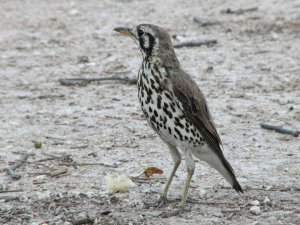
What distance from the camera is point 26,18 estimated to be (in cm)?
1484

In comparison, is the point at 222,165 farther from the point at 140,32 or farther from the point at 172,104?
the point at 140,32

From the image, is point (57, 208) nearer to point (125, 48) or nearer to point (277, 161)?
point (277, 161)

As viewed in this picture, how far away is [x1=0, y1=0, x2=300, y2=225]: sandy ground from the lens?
23.1 ft

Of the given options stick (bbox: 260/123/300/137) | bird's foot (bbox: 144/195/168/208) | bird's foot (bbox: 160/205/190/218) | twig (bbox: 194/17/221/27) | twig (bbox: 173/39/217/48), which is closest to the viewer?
bird's foot (bbox: 160/205/190/218)

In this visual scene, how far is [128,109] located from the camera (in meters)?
9.98

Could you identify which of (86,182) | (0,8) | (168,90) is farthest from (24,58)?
(168,90)

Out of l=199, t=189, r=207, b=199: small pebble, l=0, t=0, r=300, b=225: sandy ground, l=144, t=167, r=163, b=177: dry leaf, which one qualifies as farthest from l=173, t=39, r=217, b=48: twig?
l=199, t=189, r=207, b=199: small pebble

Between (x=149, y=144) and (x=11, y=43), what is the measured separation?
512 centimetres

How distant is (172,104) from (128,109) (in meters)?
3.34

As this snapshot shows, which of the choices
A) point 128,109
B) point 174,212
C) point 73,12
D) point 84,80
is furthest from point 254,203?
point 73,12

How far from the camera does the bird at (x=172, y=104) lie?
6.65 m

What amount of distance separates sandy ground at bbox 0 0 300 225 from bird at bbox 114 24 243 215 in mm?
451

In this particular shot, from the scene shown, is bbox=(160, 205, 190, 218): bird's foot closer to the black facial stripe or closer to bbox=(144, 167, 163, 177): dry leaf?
bbox=(144, 167, 163, 177): dry leaf

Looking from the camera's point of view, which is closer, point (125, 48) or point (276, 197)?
point (276, 197)
